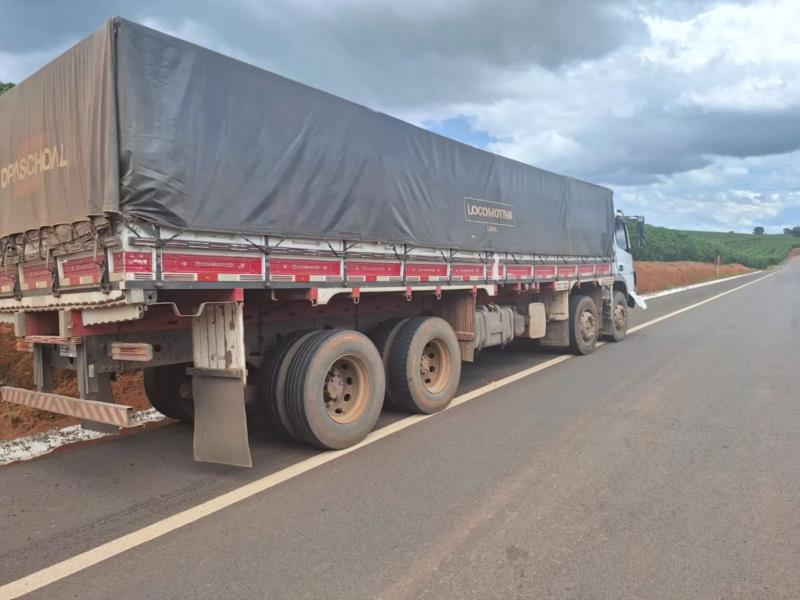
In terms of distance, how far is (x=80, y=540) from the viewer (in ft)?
11.6

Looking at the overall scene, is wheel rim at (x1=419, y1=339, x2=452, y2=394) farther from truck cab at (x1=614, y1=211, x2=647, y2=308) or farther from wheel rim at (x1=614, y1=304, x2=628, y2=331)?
truck cab at (x1=614, y1=211, x2=647, y2=308)

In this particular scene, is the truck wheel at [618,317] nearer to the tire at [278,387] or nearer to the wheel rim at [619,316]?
the wheel rim at [619,316]

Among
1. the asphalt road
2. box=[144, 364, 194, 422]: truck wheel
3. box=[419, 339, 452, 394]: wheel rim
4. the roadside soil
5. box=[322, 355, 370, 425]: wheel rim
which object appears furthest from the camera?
box=[419, 339, 452, 394]: wheel rim

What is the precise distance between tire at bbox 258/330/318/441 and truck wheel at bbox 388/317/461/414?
1.31 metres

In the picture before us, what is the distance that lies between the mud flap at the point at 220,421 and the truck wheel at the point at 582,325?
7.29 meters

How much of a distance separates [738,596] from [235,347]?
3.58 m

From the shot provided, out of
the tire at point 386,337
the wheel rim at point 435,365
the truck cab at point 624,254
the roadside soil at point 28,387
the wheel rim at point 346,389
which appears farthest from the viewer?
the truck cab at point 624,254

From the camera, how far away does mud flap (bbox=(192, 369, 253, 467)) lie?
454 centimetres

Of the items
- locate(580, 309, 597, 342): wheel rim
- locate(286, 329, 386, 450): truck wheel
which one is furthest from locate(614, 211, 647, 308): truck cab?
locate(286, 329, 386, 450): truck wheel

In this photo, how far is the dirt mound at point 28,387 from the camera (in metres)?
6.14

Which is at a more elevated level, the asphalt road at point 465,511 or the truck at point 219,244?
A: the truck at point 219,244

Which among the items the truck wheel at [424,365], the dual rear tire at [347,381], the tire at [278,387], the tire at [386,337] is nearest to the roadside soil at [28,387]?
the tire at [278,387]

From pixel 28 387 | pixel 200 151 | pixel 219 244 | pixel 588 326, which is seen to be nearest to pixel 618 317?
pixel 588 326

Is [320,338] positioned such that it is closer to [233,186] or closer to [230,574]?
[233,186]
